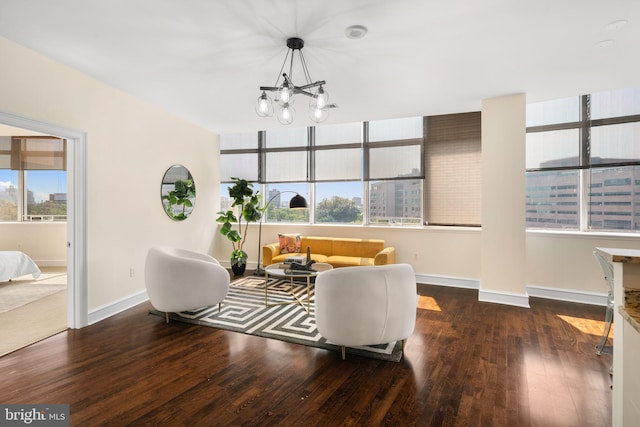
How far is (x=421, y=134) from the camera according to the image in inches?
210

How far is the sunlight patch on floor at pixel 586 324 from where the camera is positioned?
325 centimetres

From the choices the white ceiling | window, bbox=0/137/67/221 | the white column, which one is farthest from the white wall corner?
window, bbox=0/137/67/221

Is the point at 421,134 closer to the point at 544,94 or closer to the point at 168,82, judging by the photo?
the point at 544,94

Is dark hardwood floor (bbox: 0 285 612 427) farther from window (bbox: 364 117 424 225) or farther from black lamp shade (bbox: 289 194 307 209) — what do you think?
window (bbox: 364 117 424 225)

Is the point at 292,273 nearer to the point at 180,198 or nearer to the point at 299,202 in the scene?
the point at 299,202

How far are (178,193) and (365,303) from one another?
377cm

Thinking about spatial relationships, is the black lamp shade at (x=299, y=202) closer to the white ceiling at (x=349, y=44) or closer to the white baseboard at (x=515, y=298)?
the white ceiling at (x=349, y=44)

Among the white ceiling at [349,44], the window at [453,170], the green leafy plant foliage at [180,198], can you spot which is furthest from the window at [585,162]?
the green leafy plant foliage at [180,198]

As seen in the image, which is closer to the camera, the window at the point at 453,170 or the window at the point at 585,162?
the window at the point at 585,162

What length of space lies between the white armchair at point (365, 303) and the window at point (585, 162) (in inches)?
130

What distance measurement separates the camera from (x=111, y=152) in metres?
3.78

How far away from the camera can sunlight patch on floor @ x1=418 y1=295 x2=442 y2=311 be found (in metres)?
4.00

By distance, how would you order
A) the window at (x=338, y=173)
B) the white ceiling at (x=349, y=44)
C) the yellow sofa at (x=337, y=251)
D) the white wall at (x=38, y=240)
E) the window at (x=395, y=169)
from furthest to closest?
the white wall at (x=38, y=240), the window at (x=338, y=173), the window at (x=395, y=169), the yellow sofa at (x=337, y=251), the white ceiling at (x=349, y=44)
